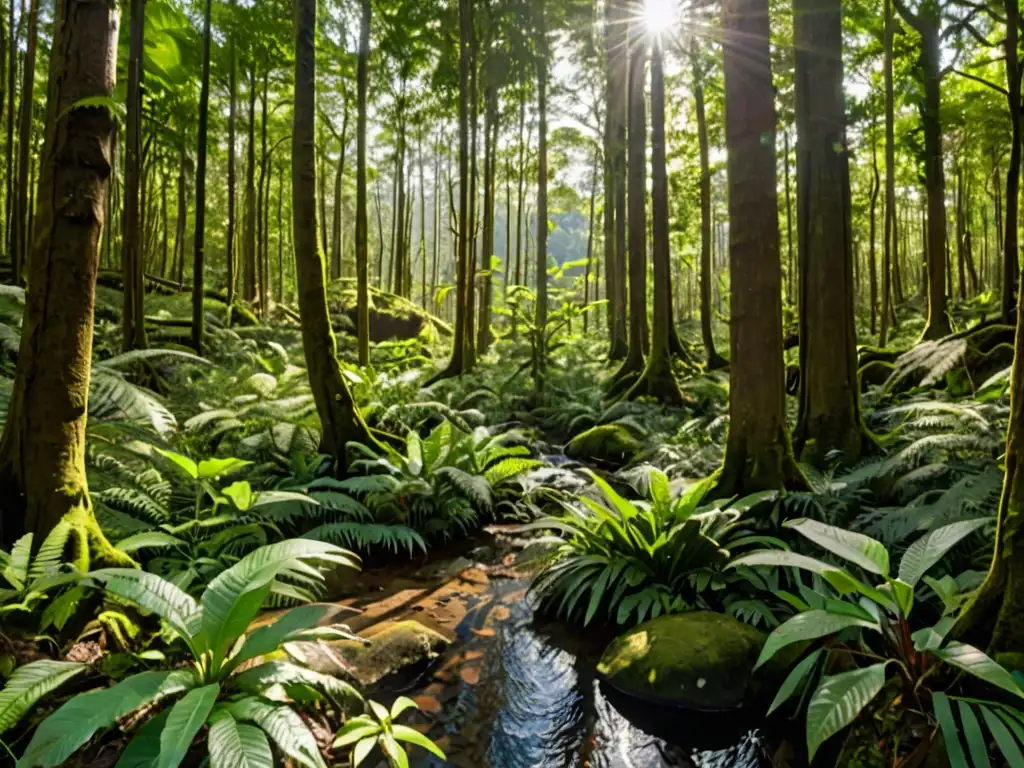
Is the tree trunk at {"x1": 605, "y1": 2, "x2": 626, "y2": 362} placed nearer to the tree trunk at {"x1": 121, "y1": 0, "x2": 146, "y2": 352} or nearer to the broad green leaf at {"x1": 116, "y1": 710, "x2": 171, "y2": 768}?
the tree trunk at {"x1": 121, "y1": 0, "x2": 146, "y2": 352}

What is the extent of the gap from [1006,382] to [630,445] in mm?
4766

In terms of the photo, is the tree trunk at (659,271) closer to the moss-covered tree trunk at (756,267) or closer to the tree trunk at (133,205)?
the moss-covered tree trunk at (756,267)

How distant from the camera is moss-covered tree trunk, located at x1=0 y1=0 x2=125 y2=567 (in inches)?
114

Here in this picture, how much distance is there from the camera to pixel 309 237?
617cm

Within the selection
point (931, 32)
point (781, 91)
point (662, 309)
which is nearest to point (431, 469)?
point (662, 309)

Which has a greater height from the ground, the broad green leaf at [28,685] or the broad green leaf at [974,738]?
the broad green leaf at [28,685]

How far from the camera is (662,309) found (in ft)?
38.7

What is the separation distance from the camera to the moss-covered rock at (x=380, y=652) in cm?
300

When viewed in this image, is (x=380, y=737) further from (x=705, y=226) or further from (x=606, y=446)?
(x=705, y=226)

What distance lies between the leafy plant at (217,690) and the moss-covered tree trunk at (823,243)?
507 cm

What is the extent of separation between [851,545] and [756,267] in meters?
2.80

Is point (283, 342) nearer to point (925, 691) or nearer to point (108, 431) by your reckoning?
point (108, 431)

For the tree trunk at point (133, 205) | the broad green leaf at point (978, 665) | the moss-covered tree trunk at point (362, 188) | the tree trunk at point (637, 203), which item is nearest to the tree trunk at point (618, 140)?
the tree trunk at point (637, 203)

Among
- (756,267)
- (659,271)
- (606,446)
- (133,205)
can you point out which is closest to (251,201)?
(133,205)
